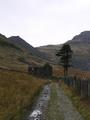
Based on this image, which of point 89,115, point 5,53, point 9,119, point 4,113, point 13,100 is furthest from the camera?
point 5,53

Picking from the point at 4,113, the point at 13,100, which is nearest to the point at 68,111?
the point at 13,100

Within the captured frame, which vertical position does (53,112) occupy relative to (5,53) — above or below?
below

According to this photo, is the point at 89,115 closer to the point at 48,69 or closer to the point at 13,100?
the point at 13,100

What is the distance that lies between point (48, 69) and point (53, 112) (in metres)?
Result: 86.8

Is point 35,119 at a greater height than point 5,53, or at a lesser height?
lesser

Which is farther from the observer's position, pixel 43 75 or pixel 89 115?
pixel 43 75

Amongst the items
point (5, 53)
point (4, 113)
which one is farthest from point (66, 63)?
point (5, 53)

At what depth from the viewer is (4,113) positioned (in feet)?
59.8

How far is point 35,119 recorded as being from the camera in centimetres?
1878

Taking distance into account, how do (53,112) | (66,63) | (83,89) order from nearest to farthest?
(53,112) < (83,89) < (66,63)

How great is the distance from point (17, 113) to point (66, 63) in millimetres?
84759

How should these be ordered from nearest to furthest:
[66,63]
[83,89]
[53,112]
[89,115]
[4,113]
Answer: [4,113] → [89,115] → [53,112] → [83,89] → [66,63]

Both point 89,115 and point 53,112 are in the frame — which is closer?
point 89,115

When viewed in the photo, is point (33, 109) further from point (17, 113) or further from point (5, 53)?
point (5, 53)
